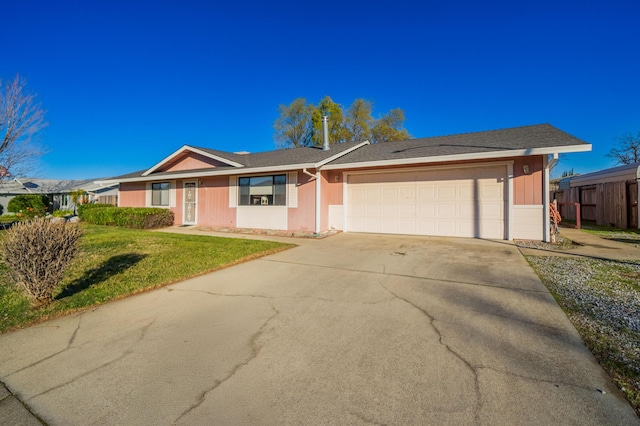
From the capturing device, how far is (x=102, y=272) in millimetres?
5715

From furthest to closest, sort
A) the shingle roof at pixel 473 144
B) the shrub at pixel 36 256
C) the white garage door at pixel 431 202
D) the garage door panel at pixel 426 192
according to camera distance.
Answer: the garage door panel at pixel 426 192
the white garage door at pixel 431 202
the shingle roof at pixel 473 144
the shrub at pixel 36 256

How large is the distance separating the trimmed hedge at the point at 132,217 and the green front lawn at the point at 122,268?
3.57 m

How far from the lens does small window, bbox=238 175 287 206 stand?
1220 cm

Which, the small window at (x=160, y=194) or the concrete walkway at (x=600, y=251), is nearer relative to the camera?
the concrete walkway at (x=600, y=251)

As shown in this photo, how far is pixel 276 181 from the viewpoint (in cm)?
1230

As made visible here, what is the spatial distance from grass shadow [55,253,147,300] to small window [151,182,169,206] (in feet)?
29.6

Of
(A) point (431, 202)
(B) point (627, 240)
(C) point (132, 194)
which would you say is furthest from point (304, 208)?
(C) point (132, 194)

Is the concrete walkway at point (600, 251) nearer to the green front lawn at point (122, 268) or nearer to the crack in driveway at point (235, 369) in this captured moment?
the green front lawn at point (122, 268)

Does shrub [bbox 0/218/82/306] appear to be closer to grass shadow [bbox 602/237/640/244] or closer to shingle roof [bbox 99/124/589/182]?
shingle roof [bbox 99/124/589/182]

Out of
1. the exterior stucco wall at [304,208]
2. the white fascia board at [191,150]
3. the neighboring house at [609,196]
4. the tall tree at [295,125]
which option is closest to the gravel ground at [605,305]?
the exterior stucco wall at [304,208]

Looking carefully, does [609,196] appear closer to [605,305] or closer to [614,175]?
[614,175]

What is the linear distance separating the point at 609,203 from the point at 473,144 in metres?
8.73

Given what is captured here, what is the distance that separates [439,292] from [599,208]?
15202 millimetres

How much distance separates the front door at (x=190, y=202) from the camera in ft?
47.6
